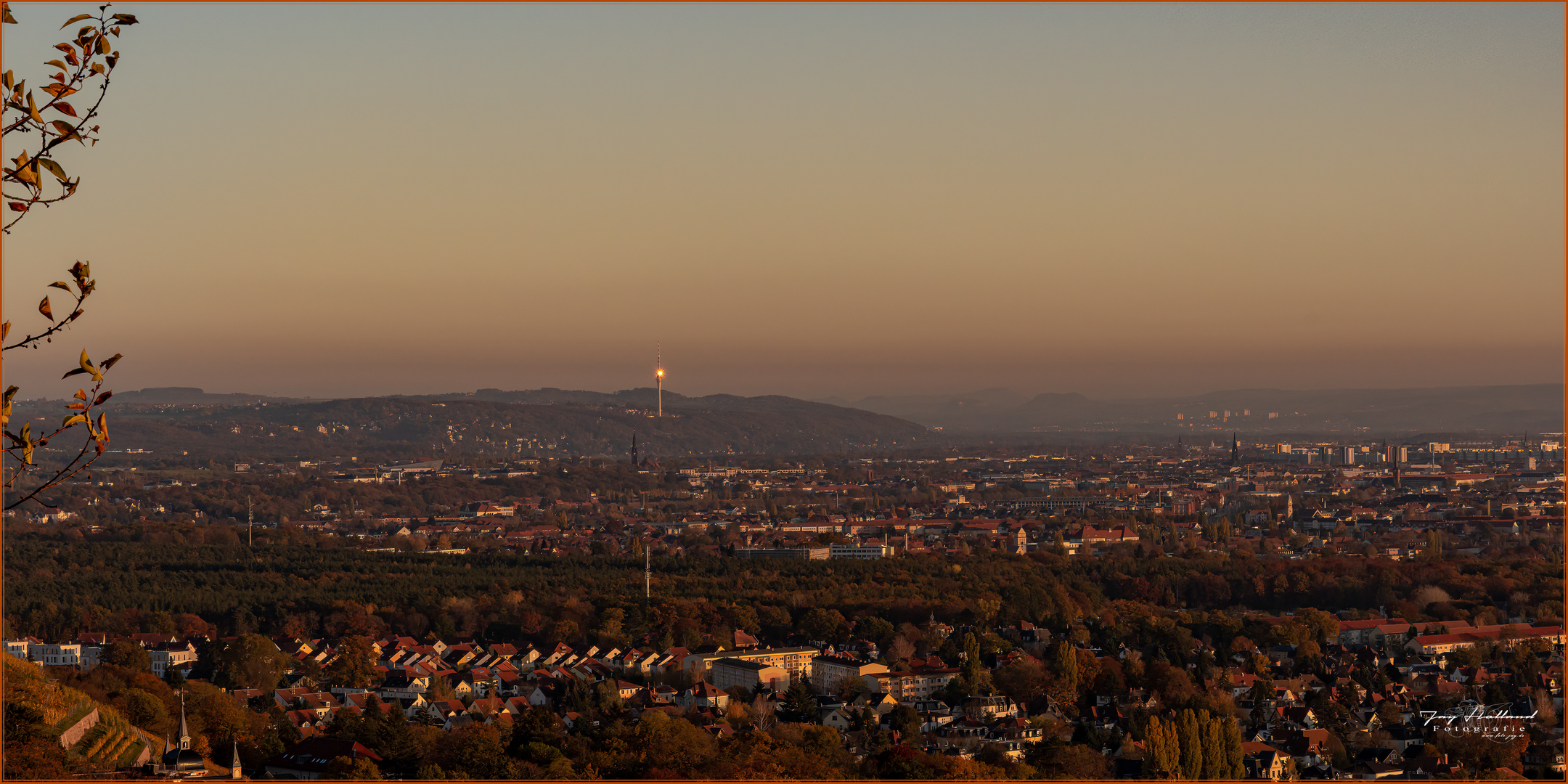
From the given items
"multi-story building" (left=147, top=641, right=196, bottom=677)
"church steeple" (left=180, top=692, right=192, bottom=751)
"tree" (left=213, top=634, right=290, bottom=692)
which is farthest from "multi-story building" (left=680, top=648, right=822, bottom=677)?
"church steeple" (left=180, top=692, right=192, bottom=751)

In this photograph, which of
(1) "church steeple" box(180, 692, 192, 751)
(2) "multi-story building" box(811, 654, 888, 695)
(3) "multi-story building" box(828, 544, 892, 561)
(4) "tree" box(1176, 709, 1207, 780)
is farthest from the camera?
(3) "multi-story building" box(828, 544, 892, 561)

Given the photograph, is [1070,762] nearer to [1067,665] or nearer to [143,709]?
[1067,665]

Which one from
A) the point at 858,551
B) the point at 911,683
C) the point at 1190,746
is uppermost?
the point at 1190,746

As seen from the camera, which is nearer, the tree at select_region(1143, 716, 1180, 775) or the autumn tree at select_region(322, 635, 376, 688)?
the tree at select_region(1143, 716, 1180, 775)

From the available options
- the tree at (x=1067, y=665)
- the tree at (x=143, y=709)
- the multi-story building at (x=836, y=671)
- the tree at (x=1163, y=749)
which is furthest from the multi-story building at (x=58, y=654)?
the tree at (x=1163, y=749)

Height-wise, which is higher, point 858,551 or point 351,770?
point 351,770

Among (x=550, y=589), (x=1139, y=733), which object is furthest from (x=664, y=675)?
(x=550, y=589)

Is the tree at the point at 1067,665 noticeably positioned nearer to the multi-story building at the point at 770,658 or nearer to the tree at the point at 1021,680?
the tree at the point at 1021,680

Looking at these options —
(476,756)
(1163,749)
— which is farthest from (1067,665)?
(476,756)

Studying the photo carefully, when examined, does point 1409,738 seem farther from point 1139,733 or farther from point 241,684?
point 241,684

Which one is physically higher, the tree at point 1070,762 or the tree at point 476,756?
the tree at point 476,756

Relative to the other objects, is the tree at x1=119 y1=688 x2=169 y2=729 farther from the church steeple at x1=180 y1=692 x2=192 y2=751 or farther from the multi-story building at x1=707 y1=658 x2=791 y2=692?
the multi-story building at x1=707 y1=658 x2=791 y2=692
